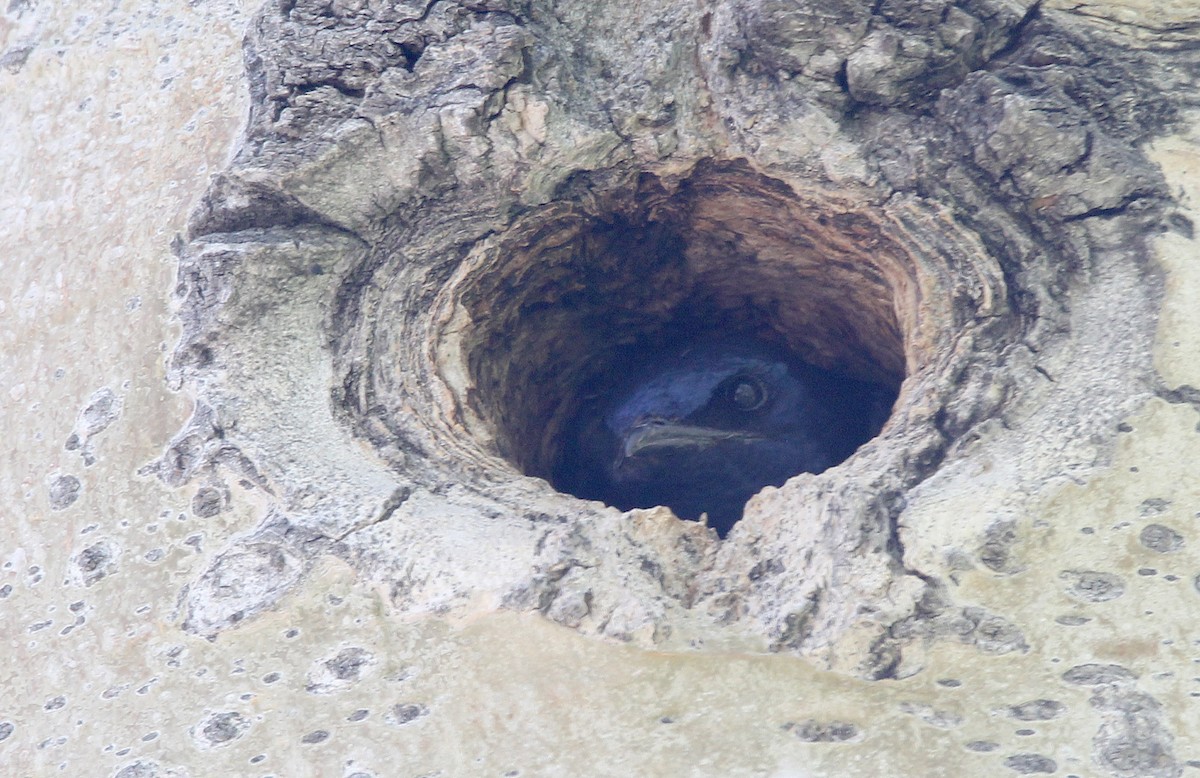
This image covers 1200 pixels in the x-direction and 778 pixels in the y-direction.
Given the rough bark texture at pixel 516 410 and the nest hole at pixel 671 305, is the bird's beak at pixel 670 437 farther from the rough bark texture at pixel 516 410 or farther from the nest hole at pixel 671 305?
the rough bark texture at pixel 516 410

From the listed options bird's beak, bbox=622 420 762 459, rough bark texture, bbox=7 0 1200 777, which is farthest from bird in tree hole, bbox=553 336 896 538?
rough bark texture, bbox=7 0 1200 777

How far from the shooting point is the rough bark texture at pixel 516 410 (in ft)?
8.52

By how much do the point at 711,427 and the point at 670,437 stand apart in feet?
0.60

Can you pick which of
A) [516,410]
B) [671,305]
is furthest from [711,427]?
[516,410]

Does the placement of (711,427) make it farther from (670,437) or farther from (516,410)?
(516,410)

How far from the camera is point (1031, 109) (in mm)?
3102

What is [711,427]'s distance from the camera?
4.67 meters

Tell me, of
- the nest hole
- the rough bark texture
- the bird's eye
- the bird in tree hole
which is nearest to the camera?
the rough bark texture

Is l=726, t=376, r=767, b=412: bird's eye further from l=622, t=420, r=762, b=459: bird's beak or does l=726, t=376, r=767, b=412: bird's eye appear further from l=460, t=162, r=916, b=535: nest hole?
l=622, t=420, r=762, b=459: bird's beak

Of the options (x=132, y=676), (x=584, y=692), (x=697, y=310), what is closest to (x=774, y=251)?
(x=697, y=310)

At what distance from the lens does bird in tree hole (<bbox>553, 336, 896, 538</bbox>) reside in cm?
456

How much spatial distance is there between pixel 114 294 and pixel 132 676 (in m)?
1.17

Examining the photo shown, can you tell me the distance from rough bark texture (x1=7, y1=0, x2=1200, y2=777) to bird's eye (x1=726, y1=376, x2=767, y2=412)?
0.79 meters

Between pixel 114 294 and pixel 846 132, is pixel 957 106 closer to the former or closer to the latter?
pixel 846 132
